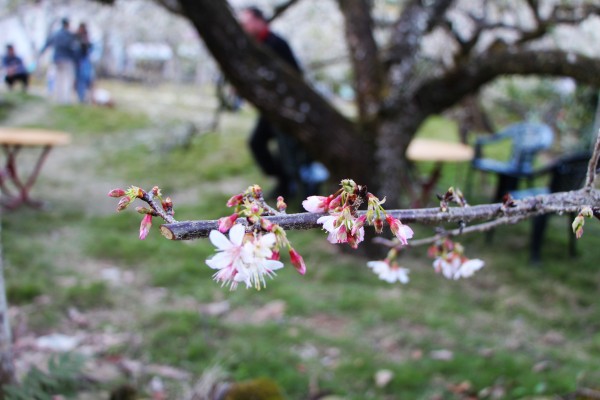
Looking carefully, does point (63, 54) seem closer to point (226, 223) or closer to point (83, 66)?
point (83, 66)

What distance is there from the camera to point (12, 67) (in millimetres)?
4645

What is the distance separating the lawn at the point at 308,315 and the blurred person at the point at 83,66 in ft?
5.15

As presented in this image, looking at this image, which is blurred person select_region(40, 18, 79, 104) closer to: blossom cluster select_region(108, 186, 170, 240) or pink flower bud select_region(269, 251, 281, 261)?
blossom cluster select_region(108, 186, 170, 240)

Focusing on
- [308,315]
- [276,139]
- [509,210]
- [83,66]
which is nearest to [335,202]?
[509,210]

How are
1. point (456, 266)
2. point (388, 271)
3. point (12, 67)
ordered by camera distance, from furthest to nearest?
point (12, 67) < point (388, 271) < point (456, 266)

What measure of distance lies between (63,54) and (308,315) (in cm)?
359

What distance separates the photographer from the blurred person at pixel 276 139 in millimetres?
5711

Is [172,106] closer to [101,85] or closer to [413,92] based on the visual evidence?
[101,85]

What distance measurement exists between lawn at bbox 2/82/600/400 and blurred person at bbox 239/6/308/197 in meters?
0.78

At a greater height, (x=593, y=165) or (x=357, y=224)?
(x=593, y=165)

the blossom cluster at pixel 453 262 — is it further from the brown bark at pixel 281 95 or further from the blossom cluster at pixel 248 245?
the brown bark at pixel 281 95

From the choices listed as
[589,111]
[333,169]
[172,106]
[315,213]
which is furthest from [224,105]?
[172,106]

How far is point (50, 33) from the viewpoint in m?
5.39

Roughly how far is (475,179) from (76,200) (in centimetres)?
549
